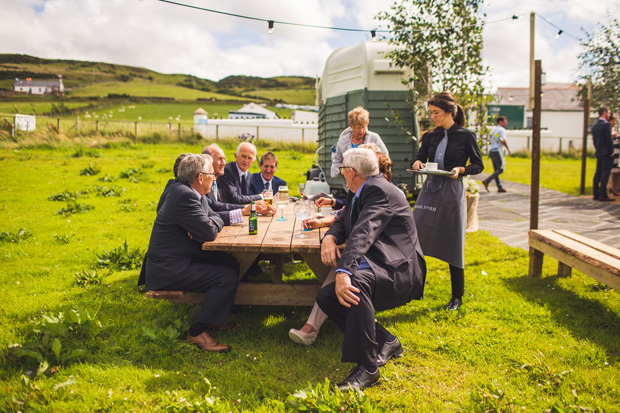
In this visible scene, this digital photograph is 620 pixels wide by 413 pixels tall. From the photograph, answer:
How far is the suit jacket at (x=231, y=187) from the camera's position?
5.00m

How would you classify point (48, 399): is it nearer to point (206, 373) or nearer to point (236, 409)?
point (206, 373)

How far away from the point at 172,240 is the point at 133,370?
97cm

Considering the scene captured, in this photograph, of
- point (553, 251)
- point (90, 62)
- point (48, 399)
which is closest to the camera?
point (48, 399)

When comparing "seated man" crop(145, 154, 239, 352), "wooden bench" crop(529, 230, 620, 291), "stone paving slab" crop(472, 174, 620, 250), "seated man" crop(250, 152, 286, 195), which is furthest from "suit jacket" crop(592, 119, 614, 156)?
"seated man" crop(145, 154, 239, 352)

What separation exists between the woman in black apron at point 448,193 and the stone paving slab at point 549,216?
2.85 m

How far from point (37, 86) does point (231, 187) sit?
68.3ft

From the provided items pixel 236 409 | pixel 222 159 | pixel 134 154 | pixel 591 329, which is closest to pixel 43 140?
pixel 134 154

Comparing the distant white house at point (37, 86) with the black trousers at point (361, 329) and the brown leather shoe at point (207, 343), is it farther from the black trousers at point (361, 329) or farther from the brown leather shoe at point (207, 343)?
the black trousers at point (361, 329)

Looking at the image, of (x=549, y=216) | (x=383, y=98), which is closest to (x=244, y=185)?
(x=383, y=98)

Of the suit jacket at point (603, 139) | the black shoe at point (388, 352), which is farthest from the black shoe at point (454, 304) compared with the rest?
the suit jacket at point (603, 139)

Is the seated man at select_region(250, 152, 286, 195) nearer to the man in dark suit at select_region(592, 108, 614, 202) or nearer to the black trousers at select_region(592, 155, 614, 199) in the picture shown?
the man in dark suit at select_region(592, 108, 614, 202)

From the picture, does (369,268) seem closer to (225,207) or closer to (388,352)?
(388,352)

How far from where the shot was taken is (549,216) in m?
8.16

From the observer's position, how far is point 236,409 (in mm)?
2547
